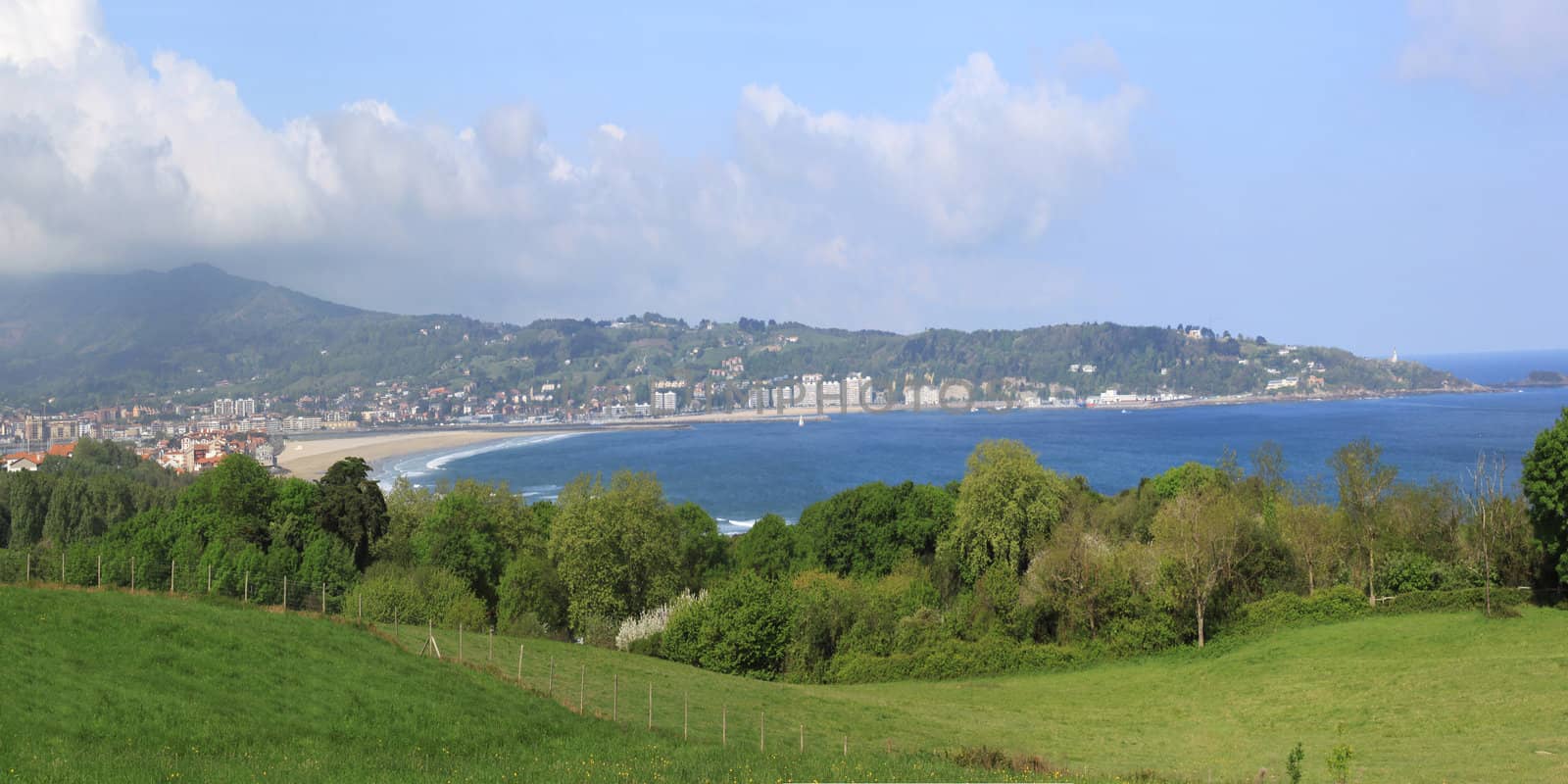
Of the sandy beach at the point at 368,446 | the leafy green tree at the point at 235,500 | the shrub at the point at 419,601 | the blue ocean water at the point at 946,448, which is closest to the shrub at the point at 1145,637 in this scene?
the shrub at the point at 419,601

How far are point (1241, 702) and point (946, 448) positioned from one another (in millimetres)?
105750

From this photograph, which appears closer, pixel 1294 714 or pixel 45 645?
pixel 45 645

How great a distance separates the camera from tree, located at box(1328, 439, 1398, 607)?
3662 cm

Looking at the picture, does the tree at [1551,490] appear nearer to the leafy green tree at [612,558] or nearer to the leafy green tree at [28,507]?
the leafy green tree at [612,558]

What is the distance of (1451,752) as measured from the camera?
17.4 metres

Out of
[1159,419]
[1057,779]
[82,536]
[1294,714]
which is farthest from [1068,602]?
[1159,419]

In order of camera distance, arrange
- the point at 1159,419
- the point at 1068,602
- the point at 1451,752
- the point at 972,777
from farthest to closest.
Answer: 1. the point at 1159,419
2. the point at 1068,602
3. the point at 1451,752
4. the point at 972,777

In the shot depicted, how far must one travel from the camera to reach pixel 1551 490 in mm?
28891

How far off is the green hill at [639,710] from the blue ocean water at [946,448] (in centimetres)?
4390

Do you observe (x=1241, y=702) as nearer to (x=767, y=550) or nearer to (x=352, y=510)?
(x=767, y=550)

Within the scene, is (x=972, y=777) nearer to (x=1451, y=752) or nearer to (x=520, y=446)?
(x=1451, y=752)

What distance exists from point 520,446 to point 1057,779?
436 ft

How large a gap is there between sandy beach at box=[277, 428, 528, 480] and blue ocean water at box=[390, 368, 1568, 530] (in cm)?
812

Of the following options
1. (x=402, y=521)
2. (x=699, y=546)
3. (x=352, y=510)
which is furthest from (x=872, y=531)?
(x=352, y=510)
